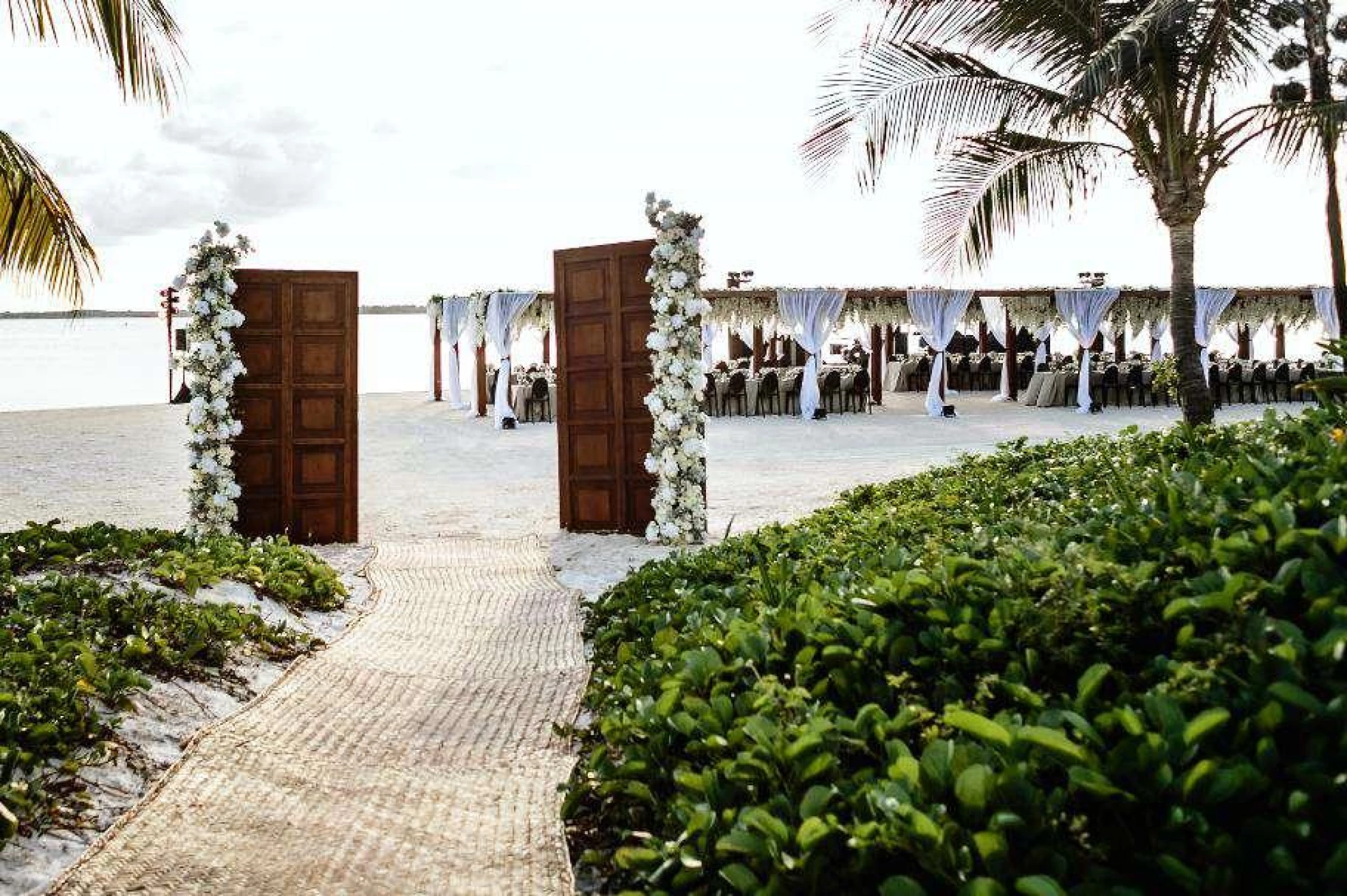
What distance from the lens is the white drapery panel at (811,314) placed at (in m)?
21.2

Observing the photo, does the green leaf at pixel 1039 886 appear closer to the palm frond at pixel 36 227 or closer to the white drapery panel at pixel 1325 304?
the palm frond at pixel 36 227

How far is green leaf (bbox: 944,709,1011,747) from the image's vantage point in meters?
1.65

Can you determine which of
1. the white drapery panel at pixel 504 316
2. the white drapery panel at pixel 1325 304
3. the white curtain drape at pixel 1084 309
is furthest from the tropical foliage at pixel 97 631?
the white drapery panel at pixel 1325 304

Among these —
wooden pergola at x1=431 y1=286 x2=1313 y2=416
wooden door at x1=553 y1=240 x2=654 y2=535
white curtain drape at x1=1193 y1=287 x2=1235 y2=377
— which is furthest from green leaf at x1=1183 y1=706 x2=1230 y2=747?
white curtain drape at x1=1193 y1=287 x2=1235 y2=377

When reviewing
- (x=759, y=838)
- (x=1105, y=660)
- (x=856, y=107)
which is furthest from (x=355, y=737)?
(x=856, y=107)

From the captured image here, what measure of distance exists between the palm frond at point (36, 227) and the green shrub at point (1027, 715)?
16.9 feet

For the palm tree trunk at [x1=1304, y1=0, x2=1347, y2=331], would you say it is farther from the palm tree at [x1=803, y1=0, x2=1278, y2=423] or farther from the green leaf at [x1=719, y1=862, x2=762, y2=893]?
the green leaf at [x1=719, y1=862, x2=762, y2=893]

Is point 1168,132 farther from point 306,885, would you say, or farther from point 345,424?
point 306,885

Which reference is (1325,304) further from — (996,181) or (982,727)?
(982,727)

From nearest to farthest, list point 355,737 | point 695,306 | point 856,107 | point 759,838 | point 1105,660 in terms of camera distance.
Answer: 1. point 759,838
2. point 1105,660
3. point 355,737
4. point 695,306
5. point 856,107

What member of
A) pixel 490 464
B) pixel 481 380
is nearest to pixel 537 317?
pixel 481 380

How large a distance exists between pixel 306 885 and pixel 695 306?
5624 mm

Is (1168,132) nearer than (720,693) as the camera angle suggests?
No

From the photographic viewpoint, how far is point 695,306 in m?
7.62
